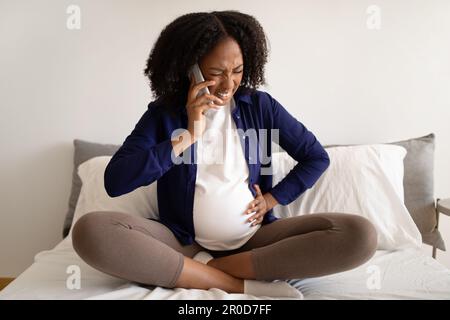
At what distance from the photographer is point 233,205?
1.21 metres

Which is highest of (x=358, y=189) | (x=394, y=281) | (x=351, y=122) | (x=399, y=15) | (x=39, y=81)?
(x=399, y=15)

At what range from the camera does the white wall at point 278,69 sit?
1790mm

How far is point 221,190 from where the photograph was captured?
1214 millimetres

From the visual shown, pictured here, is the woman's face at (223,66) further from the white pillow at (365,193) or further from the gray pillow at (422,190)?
the gray pillow at (422,190)

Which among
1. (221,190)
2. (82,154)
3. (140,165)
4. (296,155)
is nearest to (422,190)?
(296,155)

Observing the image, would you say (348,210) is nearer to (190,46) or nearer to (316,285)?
(316,285)

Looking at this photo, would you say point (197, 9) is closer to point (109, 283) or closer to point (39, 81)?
point (39, 81)

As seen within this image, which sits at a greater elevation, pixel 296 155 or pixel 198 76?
pixel 198 76

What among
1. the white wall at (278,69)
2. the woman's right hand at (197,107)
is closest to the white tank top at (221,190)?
the woman's right hand at (197,107)

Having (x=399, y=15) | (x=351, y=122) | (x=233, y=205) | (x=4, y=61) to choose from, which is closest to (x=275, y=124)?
(x=233, y=205)

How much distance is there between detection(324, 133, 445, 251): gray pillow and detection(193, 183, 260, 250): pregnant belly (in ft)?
2.51

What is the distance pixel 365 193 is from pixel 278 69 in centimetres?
61
